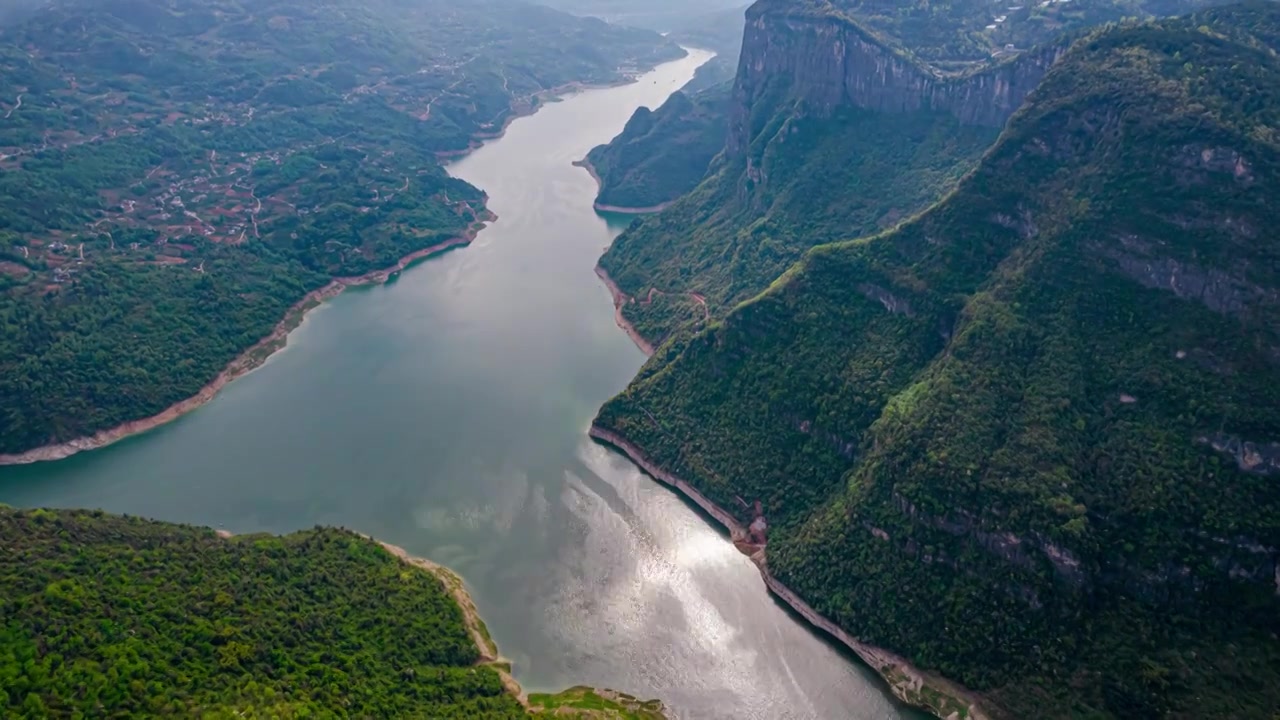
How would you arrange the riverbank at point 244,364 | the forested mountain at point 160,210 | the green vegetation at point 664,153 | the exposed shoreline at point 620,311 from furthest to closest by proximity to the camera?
the green vegetation at point 664,153 < the exposed shoreline at point 620,311 < the forested mountain at point 160,210 < the riverbank at point 244,364

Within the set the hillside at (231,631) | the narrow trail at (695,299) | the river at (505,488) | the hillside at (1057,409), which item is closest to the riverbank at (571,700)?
the hillside at (231,631)

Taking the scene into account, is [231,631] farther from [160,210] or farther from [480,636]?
[160,210]

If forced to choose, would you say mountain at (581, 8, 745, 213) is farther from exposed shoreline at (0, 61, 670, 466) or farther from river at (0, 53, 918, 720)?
river at (0, 53, 918, 720)

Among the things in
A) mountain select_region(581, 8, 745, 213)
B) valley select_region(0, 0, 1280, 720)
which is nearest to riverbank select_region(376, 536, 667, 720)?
valley select_region(0, 0, 1280, 720)

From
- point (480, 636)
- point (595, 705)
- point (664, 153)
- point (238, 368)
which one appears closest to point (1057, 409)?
point (595, 705)

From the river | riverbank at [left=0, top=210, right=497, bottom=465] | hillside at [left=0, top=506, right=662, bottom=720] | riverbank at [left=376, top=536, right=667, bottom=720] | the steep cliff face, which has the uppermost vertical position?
the steep cliff face

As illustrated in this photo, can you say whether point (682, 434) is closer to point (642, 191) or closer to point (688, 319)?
point (688, 319)

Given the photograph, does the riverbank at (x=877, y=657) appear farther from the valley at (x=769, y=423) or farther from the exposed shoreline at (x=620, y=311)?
the exposed shoreline at (x=620, y=311)
